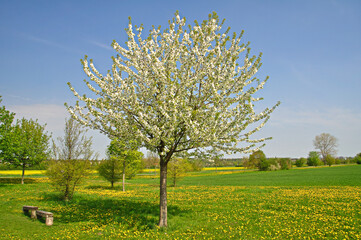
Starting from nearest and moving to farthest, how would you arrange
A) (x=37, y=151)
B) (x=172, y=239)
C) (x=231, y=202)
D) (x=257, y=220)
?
(x=172, y=239), (x=257, y=220), (x=231, y=202), (x=37, y=151)

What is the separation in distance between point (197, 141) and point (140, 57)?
4871mm

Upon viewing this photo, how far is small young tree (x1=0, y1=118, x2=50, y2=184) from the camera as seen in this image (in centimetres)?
2844

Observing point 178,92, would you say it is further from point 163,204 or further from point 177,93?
point 163,204

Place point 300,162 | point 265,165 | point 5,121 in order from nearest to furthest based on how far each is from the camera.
A: point 5,121
point 265,165
point 300,162

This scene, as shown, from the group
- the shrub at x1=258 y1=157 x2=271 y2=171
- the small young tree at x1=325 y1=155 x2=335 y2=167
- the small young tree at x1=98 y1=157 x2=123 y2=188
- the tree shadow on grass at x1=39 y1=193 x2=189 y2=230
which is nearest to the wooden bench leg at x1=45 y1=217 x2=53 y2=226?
the tree shadow on grass at x1=39 y1=193 x2=189 y2=230

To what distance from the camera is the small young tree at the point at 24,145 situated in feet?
93.3

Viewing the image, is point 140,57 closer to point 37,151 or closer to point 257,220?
point 257,220

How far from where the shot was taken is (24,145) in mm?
29938

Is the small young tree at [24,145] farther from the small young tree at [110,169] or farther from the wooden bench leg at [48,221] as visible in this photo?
the wooden bench leg at [48,221]

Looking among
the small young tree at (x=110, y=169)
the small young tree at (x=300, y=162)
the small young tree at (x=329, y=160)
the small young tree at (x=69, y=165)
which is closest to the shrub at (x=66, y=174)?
the small young tree at (x=69, y=165)

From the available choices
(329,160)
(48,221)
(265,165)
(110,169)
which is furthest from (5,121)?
(329,160)

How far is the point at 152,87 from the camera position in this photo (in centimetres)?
980

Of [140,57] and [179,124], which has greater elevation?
[140,57]

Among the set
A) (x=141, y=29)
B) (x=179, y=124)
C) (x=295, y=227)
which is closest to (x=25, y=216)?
(x=179, y=124)
